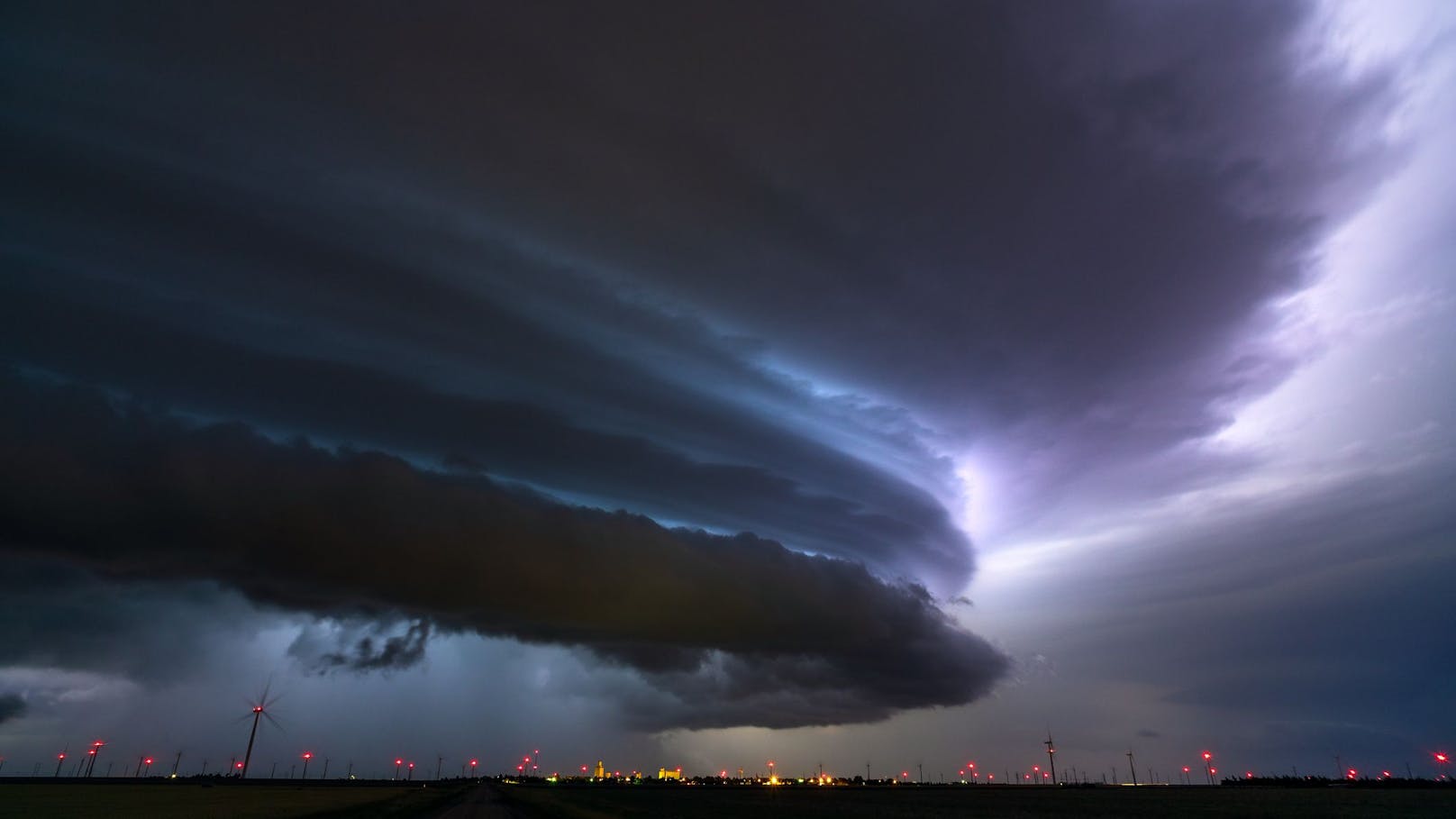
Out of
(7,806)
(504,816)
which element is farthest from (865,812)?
(7,806)

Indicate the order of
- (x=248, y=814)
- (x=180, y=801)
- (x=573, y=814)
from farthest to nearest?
(x=180, y=801)
(x=573, y=814)
(x=248, y=814)

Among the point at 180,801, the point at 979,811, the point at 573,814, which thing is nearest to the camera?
the point at 573,814

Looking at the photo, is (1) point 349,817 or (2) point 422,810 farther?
(2) point 422,810

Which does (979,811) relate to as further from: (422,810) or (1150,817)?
(422,810)

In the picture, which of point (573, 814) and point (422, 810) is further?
point (422, 810)

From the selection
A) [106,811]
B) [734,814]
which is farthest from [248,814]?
[734,814]

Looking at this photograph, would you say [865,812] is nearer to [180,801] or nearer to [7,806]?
[180,801]

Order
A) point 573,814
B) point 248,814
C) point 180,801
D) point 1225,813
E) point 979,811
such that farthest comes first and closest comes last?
1. point 180,801
2. point 979,811
3. point 1225,813
4. point 573,814
5. point 248,814

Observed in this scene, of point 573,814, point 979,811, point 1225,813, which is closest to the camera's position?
point 573,814
